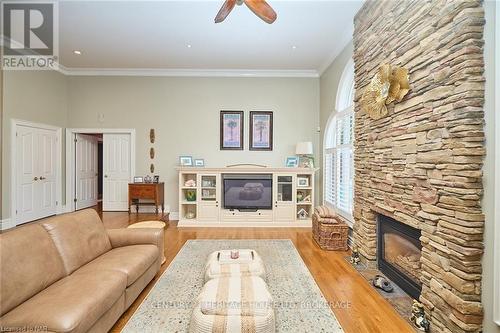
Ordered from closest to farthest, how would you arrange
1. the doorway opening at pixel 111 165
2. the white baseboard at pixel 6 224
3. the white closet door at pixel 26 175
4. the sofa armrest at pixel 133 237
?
the sofa armrest at pixel 133 237 → the white baseboard at pixel 6 224 → the white closet door at pixel 26 175 → the doorway opening at pixel 111 165

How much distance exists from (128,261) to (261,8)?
2761 millimetres

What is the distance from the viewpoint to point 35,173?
5.09m

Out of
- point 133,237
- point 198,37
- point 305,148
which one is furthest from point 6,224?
point 305,148

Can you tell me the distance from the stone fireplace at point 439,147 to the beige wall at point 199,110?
2863 mm

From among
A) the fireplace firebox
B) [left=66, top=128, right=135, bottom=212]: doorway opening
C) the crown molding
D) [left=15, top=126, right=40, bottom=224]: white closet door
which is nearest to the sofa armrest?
the fireplace firebox

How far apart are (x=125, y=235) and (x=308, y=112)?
4623mm

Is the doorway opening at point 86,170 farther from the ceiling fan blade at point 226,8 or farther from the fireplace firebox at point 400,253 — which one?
the fireplace firebox at point 400,253

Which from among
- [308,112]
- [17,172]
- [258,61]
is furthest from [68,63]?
Answer: [308,112]

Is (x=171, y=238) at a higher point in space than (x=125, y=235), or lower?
lower

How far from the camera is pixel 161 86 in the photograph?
571 cm

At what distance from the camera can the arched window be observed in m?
4.07

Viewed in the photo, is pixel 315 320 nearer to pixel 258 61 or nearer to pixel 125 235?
pixel 125 235

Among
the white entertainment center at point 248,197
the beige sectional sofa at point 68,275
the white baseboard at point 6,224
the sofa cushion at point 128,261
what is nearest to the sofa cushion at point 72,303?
the beige sectional sofa at point 68,275

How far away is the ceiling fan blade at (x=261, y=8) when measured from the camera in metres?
2.29
